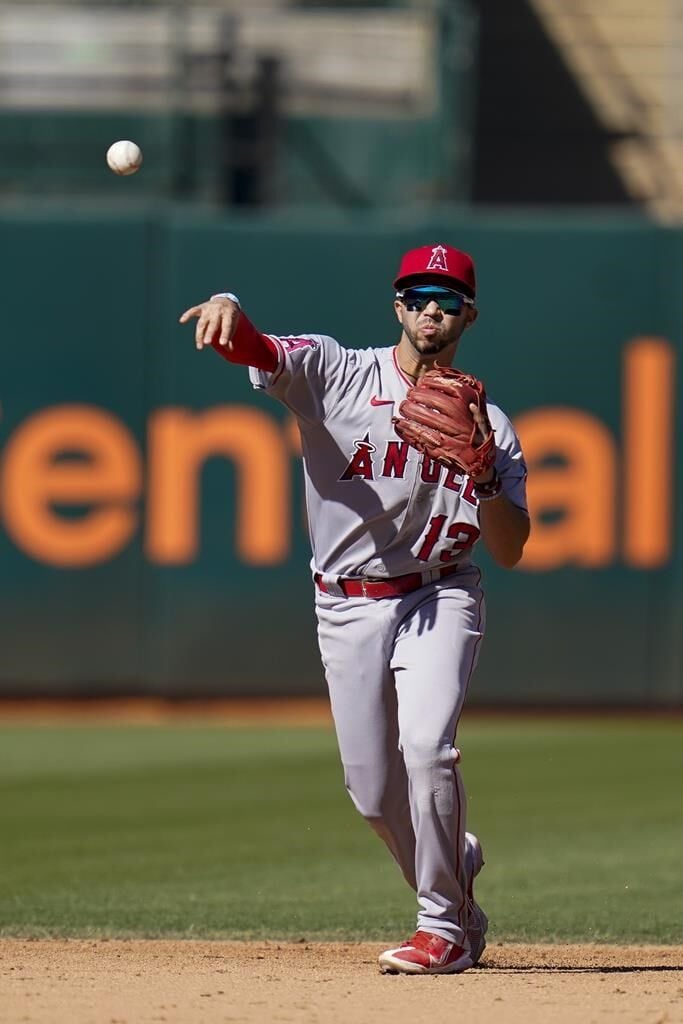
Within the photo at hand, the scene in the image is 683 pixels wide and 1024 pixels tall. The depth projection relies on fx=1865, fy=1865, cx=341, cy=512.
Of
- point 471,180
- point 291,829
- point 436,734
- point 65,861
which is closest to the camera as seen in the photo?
point 436,734

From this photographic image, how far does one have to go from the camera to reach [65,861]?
6531 millimetres

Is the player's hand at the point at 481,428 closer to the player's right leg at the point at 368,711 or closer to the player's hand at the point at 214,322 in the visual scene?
the player's right leg at the point at 368,711

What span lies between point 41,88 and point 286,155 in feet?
5.56

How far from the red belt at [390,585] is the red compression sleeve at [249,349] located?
59cm

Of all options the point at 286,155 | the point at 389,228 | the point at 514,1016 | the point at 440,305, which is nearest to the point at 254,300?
the point at 389,228

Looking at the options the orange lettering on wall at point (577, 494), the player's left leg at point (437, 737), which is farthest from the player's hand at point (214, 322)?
the orange lettering on wall at point (577, 494)

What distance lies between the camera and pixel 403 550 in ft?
15.5

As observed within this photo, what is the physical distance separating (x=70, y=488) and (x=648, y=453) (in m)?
3.23

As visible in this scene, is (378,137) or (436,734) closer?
(436,734)

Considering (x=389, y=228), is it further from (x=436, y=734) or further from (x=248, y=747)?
(x=436, y=734)

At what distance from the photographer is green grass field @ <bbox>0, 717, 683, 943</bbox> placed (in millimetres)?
5645

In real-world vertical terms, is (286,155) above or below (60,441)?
above

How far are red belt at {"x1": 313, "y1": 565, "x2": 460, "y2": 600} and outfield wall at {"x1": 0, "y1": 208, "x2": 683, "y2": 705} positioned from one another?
5.61 m

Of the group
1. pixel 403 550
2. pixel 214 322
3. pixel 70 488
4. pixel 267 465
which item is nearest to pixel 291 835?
pixel 403 550
